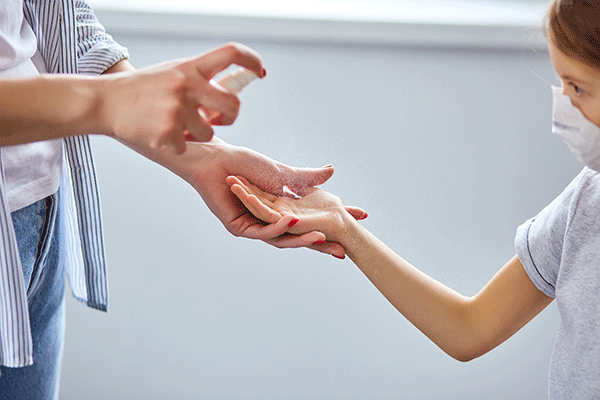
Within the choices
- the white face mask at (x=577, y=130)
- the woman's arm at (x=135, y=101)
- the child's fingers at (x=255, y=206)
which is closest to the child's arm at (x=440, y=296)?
the child's fingers at (x=255, y=206)

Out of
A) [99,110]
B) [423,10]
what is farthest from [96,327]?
[423,10]

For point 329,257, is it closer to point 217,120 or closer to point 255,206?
point 255,206

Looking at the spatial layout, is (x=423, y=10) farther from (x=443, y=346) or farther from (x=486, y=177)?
(x=443, y=346)

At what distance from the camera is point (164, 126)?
1.49 feet

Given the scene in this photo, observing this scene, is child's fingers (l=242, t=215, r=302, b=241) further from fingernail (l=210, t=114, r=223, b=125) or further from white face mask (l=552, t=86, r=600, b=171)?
white face mask (l=552, t=86, r=600, b=171)

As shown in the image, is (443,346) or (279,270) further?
(279,270)

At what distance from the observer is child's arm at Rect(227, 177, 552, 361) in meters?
0.78

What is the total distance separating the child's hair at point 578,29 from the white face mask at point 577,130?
0.06 metres

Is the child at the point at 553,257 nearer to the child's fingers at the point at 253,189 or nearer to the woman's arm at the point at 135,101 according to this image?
the child's fingers at the point at 253,189

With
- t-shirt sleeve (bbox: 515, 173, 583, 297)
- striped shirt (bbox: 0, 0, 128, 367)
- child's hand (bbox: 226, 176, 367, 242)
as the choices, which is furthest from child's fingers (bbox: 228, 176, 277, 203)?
t-shirt sleeve (bbox: 515, 173, 583, 297)

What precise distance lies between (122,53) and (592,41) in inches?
25.3

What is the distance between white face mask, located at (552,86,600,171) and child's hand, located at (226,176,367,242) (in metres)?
0.35

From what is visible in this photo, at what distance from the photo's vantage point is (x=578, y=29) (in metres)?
0.58

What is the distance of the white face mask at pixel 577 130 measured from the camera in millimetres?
622
